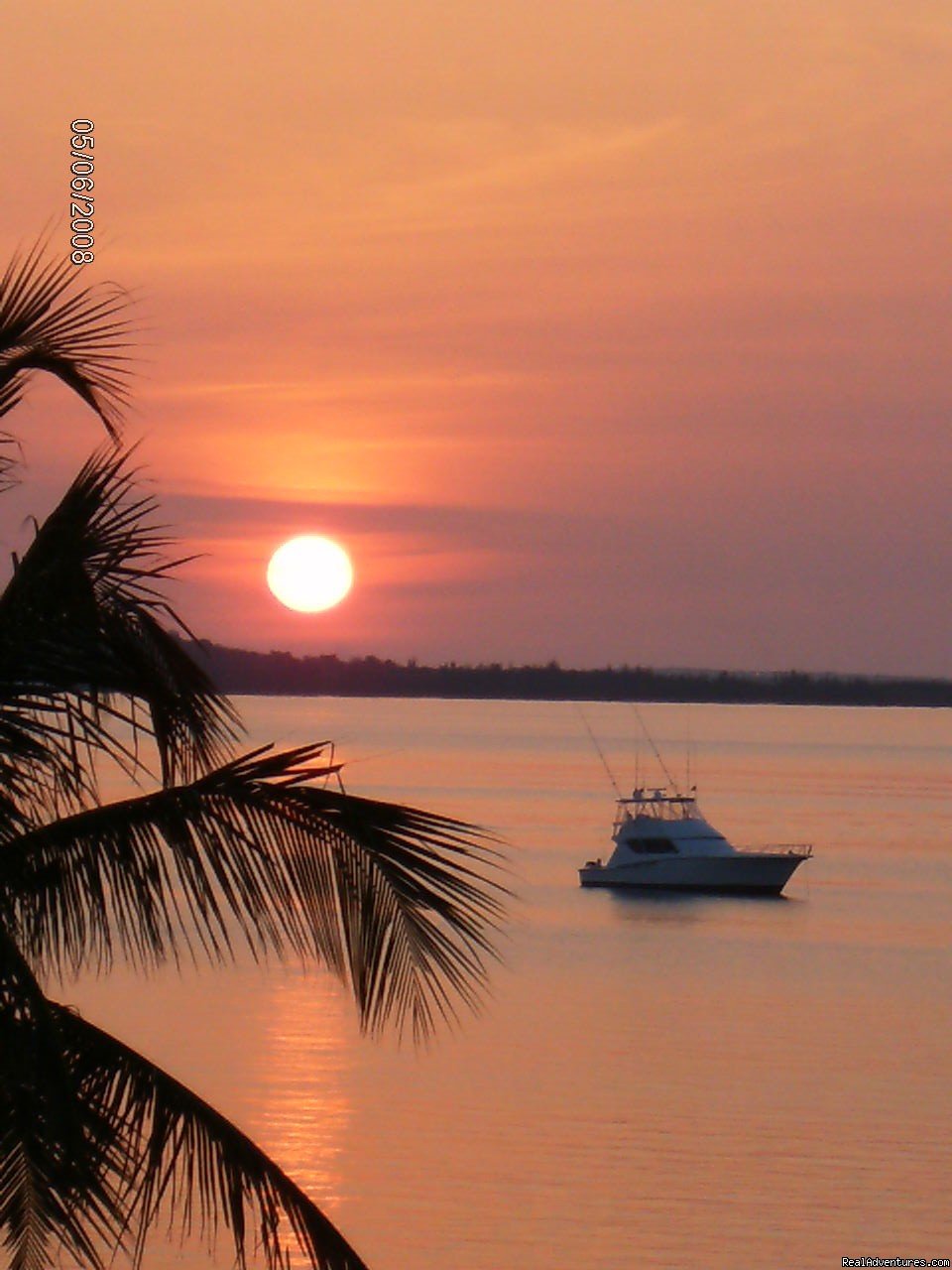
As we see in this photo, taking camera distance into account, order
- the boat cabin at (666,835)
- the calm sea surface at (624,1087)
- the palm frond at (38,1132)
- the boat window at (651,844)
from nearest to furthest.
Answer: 1. the palm frond at (38,1132)
2. the calm sea surface at (624,1087)
3. the boat cabin at (666,835)
4. the boat window at (651,844)

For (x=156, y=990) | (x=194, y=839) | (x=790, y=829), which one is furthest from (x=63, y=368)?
(x=790, y=829)

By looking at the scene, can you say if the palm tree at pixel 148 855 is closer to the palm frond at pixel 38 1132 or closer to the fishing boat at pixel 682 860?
the palm frond at pixel 38 1132

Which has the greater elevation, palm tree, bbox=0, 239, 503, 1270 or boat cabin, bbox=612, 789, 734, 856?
palm tree, bbox=0, 239, 503, 1270

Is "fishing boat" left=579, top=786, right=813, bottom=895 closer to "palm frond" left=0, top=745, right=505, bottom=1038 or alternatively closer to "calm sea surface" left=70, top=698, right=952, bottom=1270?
"calm sea surface" left=70, top=698, right=952, bottom=1270

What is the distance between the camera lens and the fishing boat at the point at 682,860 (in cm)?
5656

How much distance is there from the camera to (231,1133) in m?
6.52

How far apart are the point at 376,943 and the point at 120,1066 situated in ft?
3.35

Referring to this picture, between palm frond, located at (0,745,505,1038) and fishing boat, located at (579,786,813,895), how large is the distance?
50.0 meters

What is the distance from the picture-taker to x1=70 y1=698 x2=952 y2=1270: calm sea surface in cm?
2512

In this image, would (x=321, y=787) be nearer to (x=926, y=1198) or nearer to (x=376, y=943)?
(x=376, y=943)

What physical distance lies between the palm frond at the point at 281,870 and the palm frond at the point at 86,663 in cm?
24

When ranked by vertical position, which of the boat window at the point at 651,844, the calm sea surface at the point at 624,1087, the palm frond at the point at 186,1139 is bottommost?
the calm sea surface at the point at 624,1087

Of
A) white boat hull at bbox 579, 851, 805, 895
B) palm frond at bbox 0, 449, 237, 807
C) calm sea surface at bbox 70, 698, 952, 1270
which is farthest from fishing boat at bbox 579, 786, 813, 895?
palm frond at bbox 0, 449, 237, 807

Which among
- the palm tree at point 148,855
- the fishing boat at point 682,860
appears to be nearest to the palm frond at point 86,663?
the palm tree at point 148,855
